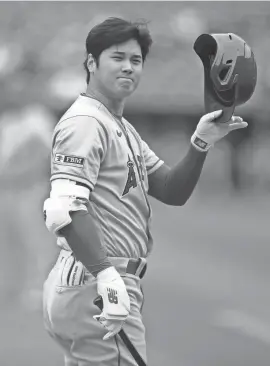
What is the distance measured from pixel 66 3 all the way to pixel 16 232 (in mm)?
1525

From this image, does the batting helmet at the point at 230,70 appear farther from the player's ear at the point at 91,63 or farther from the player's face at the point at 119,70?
the player's ear at the point at 91,63

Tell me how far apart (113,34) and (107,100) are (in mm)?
200

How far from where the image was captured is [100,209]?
2.24 meters

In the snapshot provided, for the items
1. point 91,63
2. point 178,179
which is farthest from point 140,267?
point 91,63

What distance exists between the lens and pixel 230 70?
7.57ft

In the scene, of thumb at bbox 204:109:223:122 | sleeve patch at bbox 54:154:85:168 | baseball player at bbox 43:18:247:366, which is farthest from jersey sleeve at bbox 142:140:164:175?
sleeve patch at bbox 54:154:85:168

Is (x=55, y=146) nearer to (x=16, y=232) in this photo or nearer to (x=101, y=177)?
(x=101, y=177)

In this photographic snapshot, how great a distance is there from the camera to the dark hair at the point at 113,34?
230cm

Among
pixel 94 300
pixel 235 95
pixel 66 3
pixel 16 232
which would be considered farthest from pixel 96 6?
pixel 94 300

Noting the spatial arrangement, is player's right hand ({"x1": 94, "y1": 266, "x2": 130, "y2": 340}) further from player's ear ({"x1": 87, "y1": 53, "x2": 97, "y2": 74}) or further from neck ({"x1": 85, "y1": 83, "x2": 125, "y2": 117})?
player's ear ({"x1": 87, "y1": 53, "x2": 97, "y2": 74})

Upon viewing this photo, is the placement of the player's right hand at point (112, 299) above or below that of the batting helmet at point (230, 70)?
below

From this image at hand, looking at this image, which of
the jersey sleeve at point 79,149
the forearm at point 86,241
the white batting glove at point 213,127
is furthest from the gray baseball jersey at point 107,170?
the white batting glove at point 213,127

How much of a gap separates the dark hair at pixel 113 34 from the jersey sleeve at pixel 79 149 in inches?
Result: 10.2

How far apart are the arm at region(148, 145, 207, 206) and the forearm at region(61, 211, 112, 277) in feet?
1.77
